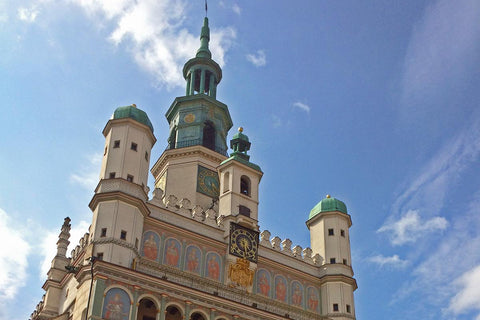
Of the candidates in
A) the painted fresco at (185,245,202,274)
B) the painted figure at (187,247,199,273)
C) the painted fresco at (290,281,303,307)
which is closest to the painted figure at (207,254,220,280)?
the painted fresco at (185,245,202,274)

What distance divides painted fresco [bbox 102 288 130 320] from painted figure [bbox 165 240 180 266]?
481 centimetres

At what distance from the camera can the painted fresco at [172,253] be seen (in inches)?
1396

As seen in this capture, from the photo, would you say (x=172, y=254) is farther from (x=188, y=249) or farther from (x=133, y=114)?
(x=133, y=114)

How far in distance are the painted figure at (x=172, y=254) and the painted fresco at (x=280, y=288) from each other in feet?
24.7

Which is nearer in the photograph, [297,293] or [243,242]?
[243,242]

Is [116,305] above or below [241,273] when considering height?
below

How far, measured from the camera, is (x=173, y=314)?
110 ft

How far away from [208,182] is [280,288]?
1040 cm

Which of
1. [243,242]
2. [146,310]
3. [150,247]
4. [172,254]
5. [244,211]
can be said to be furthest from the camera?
[244,211]

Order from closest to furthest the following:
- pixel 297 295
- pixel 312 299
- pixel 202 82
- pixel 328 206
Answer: pixel 297 295 → pixel 312 299 → pixel 328 206 → pixel 202 82

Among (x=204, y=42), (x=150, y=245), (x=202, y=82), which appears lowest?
(x=150, y=245)

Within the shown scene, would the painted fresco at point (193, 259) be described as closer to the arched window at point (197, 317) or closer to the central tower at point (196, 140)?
the arched window at point (197, 317)

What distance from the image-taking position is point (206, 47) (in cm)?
5891

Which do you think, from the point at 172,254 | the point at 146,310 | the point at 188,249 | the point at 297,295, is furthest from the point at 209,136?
the point at 146,310
